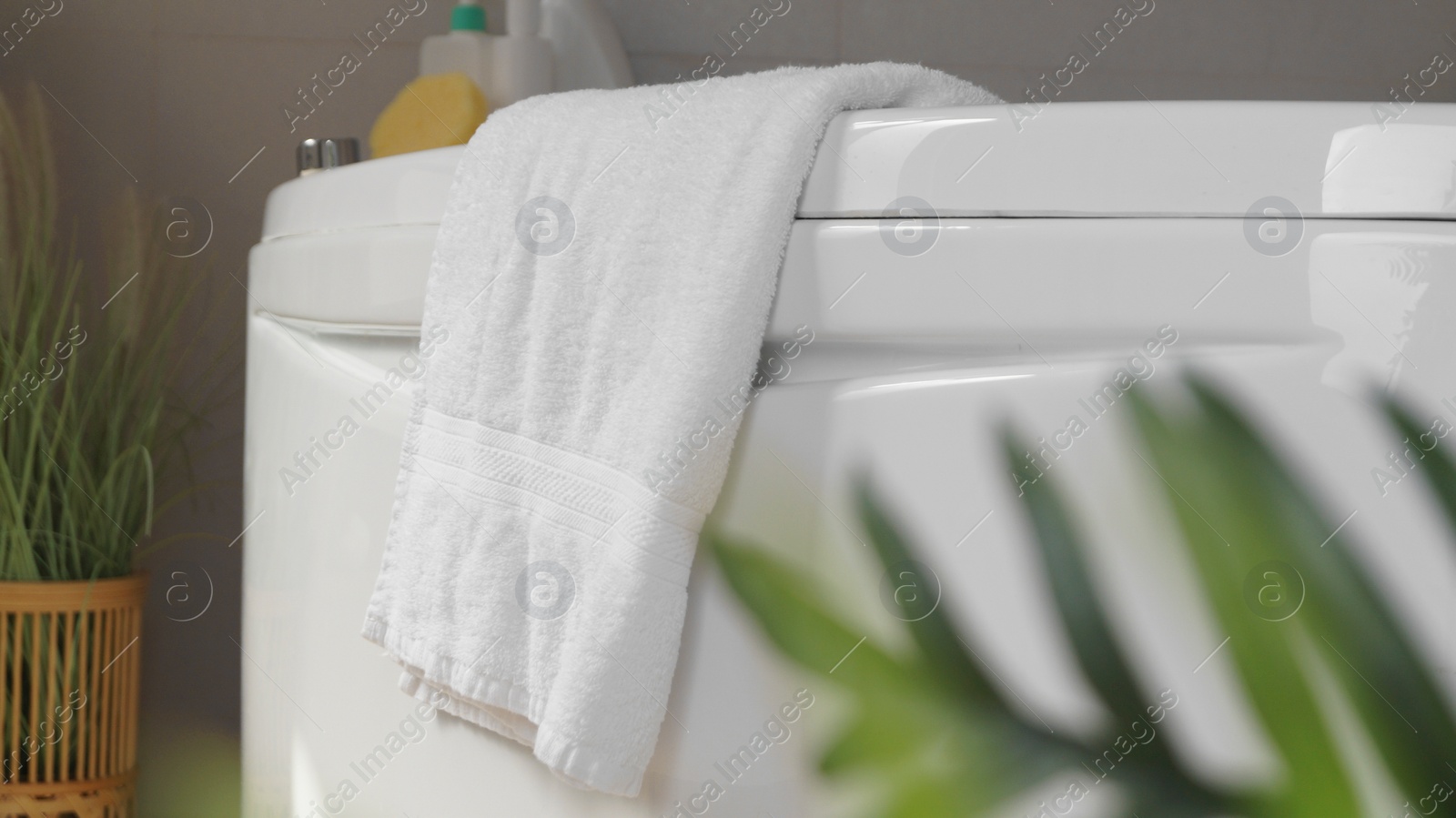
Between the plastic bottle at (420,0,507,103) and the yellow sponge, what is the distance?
5cm

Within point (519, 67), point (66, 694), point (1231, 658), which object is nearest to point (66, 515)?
point (66, 694)

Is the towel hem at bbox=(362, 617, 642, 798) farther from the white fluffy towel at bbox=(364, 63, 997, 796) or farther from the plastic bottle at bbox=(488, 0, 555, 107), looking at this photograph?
the plastic bottle at bbox=(488, 0, 555, 107)

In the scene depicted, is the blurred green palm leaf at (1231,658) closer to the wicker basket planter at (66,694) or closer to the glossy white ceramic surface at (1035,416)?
the glossy white ceramic surface at (1035,416)

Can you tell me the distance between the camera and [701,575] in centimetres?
51

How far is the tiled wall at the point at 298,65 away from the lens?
122cm

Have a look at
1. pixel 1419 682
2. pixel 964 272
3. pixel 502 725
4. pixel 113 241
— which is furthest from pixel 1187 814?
pixel 113 241

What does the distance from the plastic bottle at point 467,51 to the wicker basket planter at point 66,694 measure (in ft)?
1.89

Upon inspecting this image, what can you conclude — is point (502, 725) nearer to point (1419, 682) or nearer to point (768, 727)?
point (768, 727)

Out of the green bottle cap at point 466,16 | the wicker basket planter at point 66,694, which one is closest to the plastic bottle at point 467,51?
the green bottle cap at point 466,16

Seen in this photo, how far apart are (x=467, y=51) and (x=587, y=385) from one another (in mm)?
755

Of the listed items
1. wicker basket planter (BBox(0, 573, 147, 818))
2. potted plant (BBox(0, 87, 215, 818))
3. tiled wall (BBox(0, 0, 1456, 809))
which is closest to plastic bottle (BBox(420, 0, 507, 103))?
tiled wall (BBox(0, 0, 1456, 809))

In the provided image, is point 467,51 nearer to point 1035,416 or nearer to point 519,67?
point 519,67

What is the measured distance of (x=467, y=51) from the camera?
1158 millimetres

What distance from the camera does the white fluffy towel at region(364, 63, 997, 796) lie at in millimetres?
486
